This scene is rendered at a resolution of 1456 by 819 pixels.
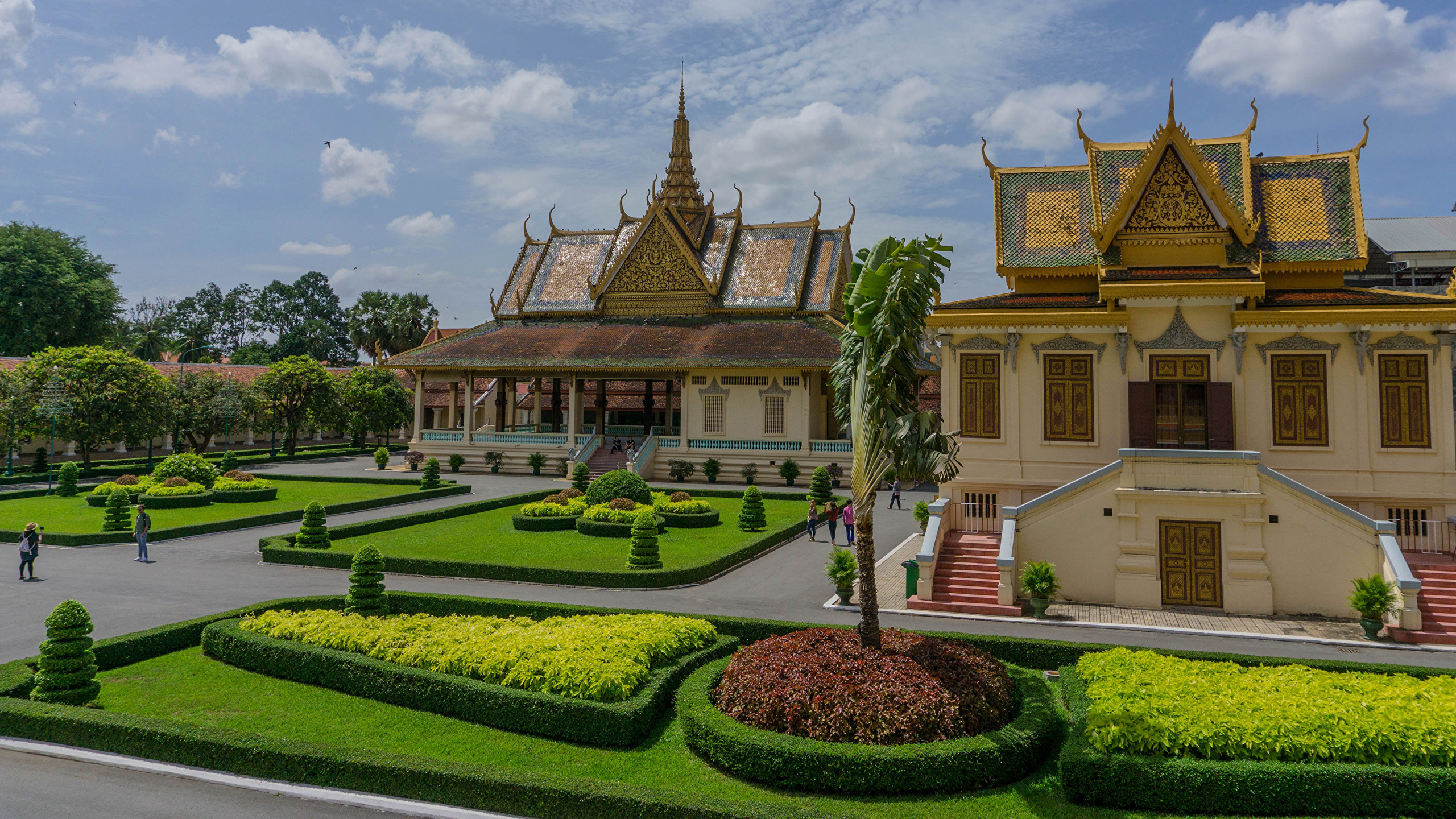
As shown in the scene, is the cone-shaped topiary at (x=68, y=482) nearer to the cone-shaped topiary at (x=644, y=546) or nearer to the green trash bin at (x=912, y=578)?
the cone-shaped topiary at (x=644, y=546)

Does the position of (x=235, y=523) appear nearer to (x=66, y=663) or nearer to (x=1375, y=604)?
(x=66, y=663)

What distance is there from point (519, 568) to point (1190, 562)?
1338cm

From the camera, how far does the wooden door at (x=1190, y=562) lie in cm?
1510

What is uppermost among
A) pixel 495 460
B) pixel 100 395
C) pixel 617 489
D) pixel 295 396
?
pixel 295 396

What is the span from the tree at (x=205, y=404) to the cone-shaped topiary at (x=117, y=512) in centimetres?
2181

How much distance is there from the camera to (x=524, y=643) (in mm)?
10695

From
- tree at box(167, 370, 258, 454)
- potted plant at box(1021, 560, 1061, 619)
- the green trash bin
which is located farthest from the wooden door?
tree at box(167, 370, 258, 454)

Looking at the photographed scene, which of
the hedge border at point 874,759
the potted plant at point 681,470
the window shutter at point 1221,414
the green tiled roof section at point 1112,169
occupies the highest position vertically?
the green tiled roof section at point 1112,169

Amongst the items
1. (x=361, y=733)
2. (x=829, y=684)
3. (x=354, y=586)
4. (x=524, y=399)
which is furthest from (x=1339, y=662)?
(x=524, y=399)

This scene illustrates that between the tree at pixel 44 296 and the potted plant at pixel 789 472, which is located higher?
the tree at pixel 44 296

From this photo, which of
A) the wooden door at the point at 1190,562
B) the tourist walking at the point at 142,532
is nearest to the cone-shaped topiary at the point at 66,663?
the tourist walking at the point at 142,532

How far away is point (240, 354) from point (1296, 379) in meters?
94.5

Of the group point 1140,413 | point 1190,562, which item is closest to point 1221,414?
point 1140,413

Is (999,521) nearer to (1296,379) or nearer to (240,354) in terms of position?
(1296,379)
